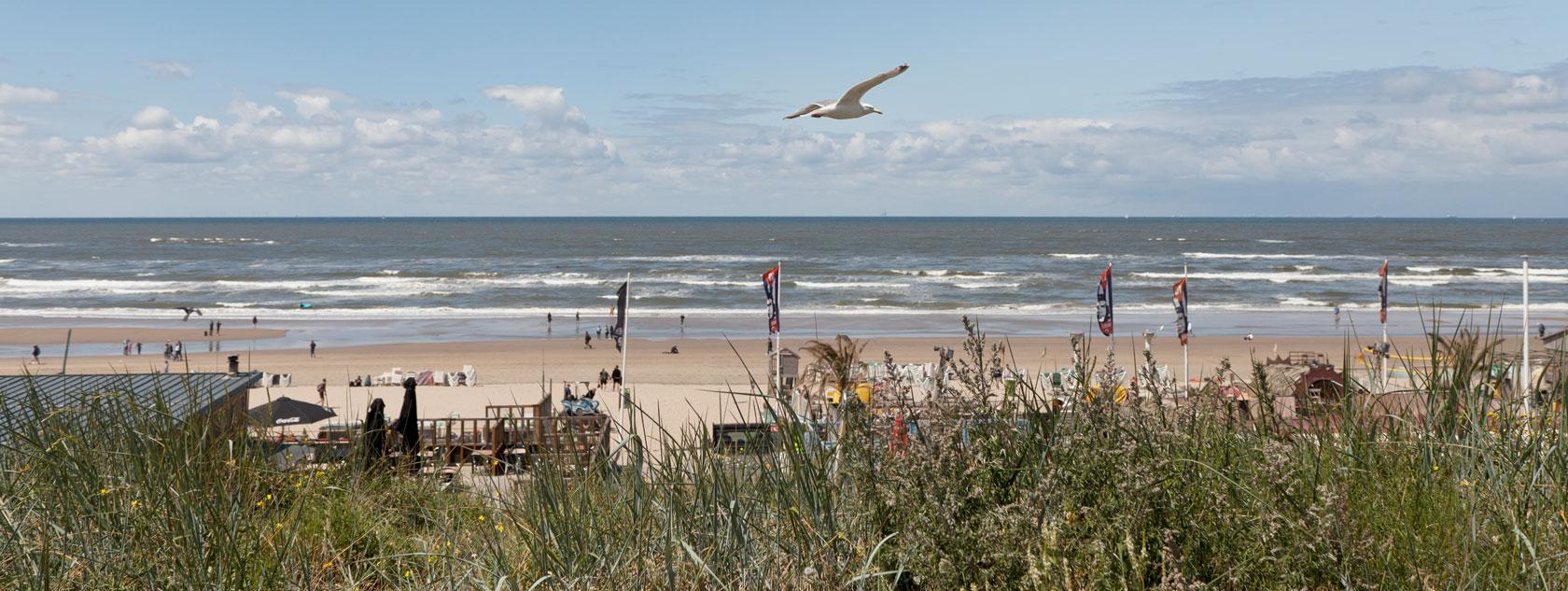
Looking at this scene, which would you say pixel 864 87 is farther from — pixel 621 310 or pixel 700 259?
pixel 700 259

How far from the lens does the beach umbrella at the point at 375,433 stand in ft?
16.8

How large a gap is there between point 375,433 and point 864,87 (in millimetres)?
3542

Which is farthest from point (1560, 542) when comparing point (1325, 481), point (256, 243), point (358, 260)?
point (256, 243)

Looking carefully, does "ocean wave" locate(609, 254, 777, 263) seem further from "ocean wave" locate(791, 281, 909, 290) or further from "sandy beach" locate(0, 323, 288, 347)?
"sandy beach" locate(0, 323, 288, 347)

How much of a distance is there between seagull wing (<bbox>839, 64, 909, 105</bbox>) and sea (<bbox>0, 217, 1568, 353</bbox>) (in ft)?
41.4

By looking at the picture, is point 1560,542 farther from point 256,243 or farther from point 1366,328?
point 256,243

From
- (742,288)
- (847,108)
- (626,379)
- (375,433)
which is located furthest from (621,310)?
(742,288)

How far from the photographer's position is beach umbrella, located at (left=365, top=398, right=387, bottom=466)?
511 centimetres

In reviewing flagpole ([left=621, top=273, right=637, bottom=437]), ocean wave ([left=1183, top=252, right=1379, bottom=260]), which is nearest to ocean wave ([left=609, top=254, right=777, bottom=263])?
ocean wave ([left=1183, top=252, right=1379, bottom=260])

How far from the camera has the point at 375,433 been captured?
5.84 meters

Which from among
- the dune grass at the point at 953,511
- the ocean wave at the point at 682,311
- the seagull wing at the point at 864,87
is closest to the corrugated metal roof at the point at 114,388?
the dune grass at the point at 953,511

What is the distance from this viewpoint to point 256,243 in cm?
8556

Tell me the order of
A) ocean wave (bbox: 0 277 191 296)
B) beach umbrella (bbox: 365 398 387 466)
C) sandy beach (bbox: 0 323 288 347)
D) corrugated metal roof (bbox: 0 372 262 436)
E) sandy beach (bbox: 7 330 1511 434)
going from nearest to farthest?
corrugated metal roof (bbox: 0 372 262 436) → beach umbrella (bbox: 365 398 387 466) → sandy beach (bbox: 7 330 1511 434) → sandy beach (bbox: 0 323 288 347) → ocean wave (bbox: 0 277 191 296)

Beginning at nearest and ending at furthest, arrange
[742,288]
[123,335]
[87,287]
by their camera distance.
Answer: [123,335], [742,288], [87,287]
